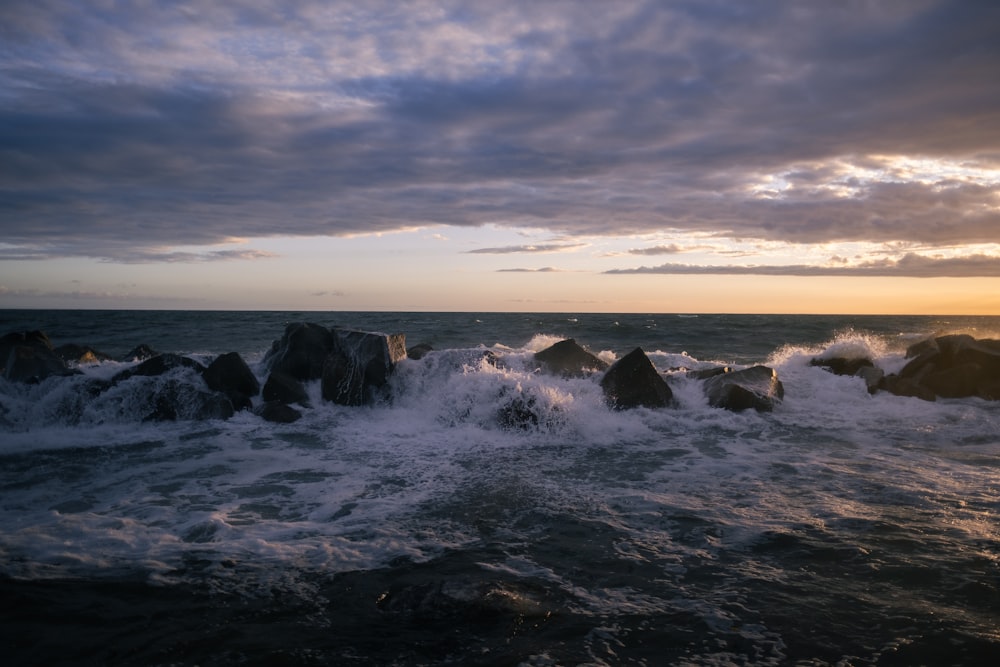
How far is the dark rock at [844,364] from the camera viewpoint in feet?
52.1

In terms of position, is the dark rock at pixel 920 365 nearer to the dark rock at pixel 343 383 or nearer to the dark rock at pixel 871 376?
the dark rock at pixel 871 376

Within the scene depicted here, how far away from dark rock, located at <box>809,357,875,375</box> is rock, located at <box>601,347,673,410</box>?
625cm

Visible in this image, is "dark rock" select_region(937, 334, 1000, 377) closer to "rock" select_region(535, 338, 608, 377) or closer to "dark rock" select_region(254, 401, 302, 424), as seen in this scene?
"rock" select_region(535, 338, 608, 377)

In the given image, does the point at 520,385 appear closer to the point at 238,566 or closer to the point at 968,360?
the point at 238,566

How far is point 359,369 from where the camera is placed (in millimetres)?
12758

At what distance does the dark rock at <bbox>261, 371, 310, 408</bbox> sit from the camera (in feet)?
40.0

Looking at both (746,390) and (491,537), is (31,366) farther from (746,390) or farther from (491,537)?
(746,390)

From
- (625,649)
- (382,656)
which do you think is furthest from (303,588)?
(625,649)

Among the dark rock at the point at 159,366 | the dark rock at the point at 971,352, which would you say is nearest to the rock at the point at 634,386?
the dark rock at the point at 971,352

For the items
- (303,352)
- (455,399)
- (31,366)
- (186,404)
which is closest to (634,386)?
(455,399)

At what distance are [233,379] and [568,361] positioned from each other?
6622mm

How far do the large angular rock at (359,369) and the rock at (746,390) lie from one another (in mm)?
6346

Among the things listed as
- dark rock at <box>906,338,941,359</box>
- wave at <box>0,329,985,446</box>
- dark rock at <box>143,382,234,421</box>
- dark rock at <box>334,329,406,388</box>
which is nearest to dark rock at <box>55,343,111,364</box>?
wave at <box>0,329,985,446</box>

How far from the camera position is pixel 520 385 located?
11.4 m
